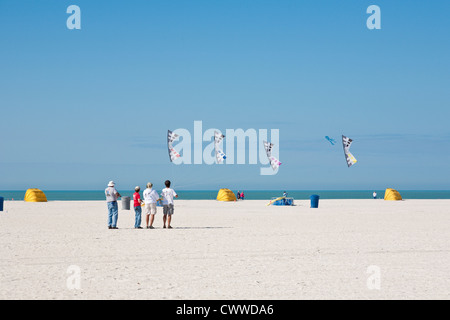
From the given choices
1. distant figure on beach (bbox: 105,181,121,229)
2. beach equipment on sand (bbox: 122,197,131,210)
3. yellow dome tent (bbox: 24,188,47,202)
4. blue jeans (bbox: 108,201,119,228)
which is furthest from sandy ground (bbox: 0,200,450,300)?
yellow dome tent (bbox: 24,188,47,202)

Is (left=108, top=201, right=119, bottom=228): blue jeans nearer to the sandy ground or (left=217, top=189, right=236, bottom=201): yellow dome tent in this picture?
the sandy ground

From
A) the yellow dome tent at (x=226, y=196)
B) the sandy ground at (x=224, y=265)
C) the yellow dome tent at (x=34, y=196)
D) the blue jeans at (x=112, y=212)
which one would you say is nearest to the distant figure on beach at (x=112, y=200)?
the blue jeans at (x=112, y=212)

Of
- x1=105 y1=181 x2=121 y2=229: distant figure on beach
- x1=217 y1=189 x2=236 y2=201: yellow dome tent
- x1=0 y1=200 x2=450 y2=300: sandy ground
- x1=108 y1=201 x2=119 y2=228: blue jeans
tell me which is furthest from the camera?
x1=217 y1=189 x2=236 y2=201: yellow dome tent

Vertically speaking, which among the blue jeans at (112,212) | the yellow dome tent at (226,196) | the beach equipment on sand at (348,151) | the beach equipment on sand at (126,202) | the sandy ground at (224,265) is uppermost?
Result: the beach equipment on sand at (348,151)

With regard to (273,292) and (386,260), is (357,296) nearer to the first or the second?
(273,292)

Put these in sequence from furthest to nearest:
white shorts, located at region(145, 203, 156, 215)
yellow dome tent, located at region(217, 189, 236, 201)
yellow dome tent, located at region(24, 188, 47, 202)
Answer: yellow dome tent, located at region(217, 189, 236, 201), yellow dome tent, located at region(24, 188, 47, 202), white shorts, located at region(145, 203, 156, 215)

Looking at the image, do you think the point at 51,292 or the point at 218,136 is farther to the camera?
the point at 218,136

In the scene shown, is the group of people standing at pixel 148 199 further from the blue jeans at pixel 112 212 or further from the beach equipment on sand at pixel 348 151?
the beach equipment on sand at pixel 348 151

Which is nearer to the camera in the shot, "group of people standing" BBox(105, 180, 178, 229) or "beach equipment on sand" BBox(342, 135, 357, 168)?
"group of people standing" BBox(105, 180, 178, 229)

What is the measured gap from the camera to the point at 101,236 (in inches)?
675

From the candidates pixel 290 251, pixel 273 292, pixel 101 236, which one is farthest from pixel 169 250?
pixel 273 292

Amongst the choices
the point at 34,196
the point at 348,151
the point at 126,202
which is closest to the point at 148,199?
the point at 126,202

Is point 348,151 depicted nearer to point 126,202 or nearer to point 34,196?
point 126,202
